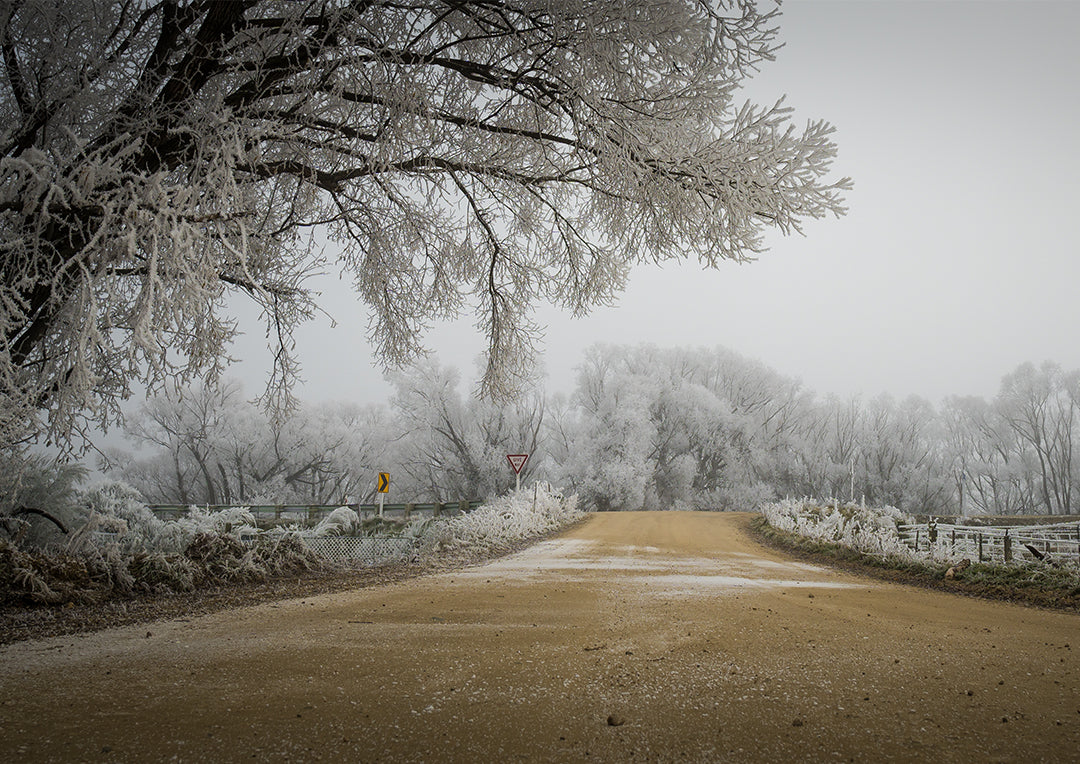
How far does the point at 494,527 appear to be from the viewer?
44.2ft

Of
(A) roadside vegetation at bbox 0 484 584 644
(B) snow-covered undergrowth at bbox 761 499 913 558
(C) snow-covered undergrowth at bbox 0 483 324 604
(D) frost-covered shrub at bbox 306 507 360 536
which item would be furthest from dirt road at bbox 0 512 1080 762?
(B) snow-covered undergrowth at bbox 761 499 913 558

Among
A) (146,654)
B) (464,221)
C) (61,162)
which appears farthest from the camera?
(464,221)

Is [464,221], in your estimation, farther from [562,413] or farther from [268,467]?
[268,467]

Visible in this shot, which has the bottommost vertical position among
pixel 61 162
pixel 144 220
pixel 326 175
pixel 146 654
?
pixel 146 654

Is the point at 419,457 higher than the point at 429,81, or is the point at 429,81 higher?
the point at 429,81

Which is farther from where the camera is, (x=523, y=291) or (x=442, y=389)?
(x=442, y=389)

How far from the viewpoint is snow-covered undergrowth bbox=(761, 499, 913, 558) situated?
1086cm

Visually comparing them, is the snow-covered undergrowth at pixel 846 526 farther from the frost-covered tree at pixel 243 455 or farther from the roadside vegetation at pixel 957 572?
the frost-covered tree at pixel 243 455

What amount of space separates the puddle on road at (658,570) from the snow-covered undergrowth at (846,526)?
125cm

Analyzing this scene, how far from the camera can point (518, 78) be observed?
5.21m

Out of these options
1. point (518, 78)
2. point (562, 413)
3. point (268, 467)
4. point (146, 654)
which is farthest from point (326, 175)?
point (268, 467)

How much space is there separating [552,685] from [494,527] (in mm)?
10514

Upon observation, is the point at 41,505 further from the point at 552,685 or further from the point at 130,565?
the point at 552,685

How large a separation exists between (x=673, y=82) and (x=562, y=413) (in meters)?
31.2
